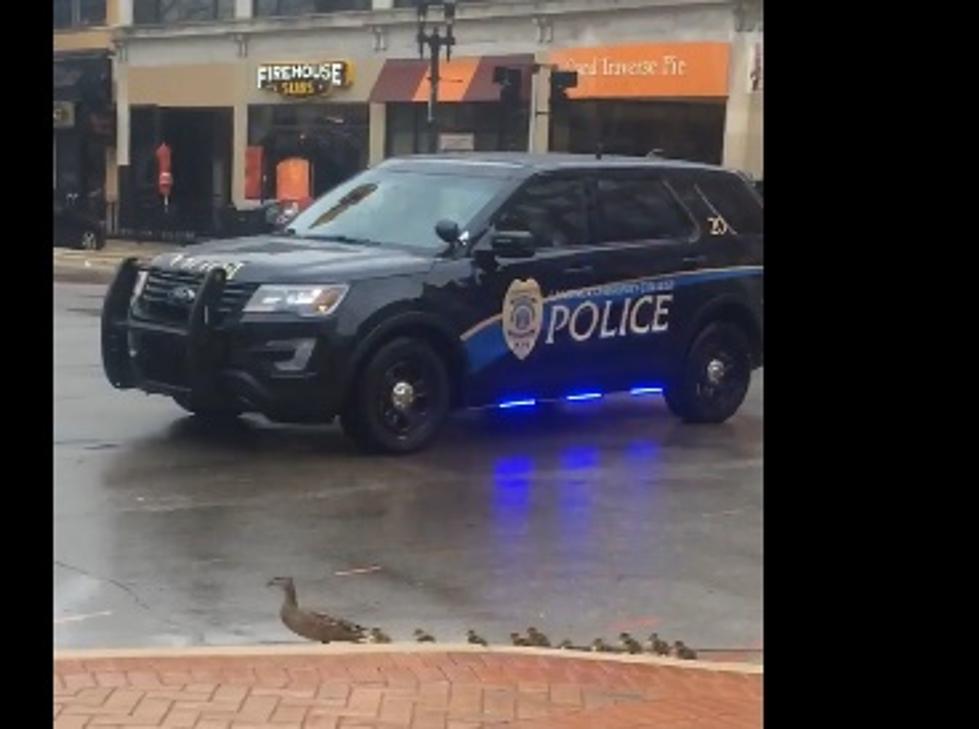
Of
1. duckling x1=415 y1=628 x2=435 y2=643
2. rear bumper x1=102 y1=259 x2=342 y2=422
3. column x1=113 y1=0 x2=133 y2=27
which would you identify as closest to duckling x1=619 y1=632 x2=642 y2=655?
duckling x1=415 y1=628 x2=435 y2=643

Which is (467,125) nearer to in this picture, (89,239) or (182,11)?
(89,239)

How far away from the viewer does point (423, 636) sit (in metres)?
5.67

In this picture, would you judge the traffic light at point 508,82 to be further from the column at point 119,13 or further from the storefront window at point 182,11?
the column at point 119,13

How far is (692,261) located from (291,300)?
3.08 m

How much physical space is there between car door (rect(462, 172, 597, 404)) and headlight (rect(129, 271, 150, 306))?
1.94 m

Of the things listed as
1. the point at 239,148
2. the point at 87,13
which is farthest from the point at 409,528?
the point at 87,13

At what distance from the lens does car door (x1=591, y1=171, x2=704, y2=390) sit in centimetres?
1012

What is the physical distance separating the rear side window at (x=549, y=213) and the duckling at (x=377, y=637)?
438cm

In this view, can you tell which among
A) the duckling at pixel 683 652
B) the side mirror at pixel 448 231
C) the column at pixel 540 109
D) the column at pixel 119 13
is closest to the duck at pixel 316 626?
the duckling at pixel 683 652

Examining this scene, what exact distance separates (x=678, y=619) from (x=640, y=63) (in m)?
24.4

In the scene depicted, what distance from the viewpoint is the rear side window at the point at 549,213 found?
32.0 ft

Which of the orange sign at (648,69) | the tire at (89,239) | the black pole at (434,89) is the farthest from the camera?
the tire at (89,239)
